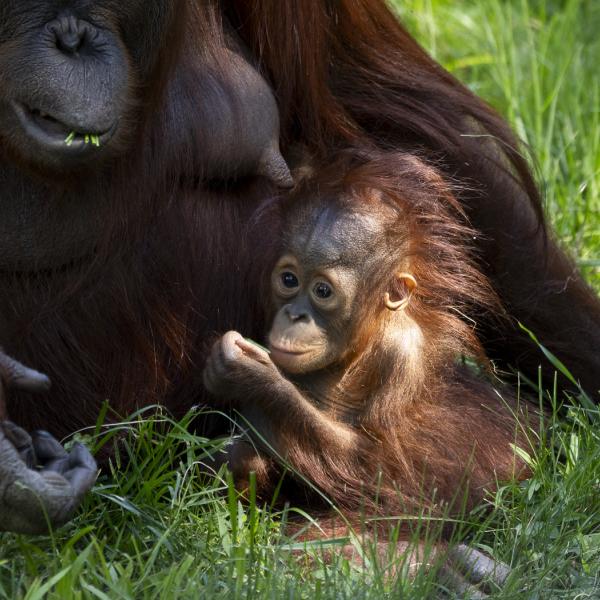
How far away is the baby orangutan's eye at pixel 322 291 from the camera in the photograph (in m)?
3.25

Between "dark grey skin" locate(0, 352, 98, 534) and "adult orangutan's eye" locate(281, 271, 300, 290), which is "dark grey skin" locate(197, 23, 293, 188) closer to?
"adult orangutan's eye" locate(281, 271, 300, 290)

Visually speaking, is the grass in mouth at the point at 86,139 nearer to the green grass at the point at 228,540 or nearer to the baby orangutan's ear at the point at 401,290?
the green grass at the point at 228,540

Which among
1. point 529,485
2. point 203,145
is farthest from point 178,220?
point 529,485

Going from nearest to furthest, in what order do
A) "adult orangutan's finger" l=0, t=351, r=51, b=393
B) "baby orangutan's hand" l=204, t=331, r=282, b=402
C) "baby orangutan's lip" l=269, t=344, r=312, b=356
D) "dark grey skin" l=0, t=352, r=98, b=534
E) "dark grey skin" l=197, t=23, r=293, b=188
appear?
"dark grey skin" l=0, t=352, r=98, b=534 < "adult orangutan's finger" l=0, t=351, r=51, b=393 < "baby orangutan's hand" l=204, t=331, r=282, b=402 < "baby orangutan's lip" l=269, t=344, r=312, b=356 < "dark grey skin" l=197, t=23, r=293, b=188

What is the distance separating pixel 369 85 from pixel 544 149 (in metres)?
1.35

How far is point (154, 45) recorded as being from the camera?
3.00 meters

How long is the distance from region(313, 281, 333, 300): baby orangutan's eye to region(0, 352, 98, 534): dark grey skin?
2.77 ft

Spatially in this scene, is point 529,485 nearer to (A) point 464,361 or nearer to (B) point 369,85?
(A) point 464,361

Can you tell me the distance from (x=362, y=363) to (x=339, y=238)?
32 cm

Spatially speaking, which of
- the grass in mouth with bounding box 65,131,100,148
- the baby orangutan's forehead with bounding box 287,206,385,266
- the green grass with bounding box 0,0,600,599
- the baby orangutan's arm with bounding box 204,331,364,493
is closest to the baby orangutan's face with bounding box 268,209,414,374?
the baby orangutan's forehead with bounding box 287,206,385,266

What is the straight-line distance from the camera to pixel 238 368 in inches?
120

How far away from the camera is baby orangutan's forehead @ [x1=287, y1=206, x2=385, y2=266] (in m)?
3.26

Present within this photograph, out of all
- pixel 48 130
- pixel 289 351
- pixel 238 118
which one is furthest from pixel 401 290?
pixel 48 130

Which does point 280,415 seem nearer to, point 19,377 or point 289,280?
point 289,280
